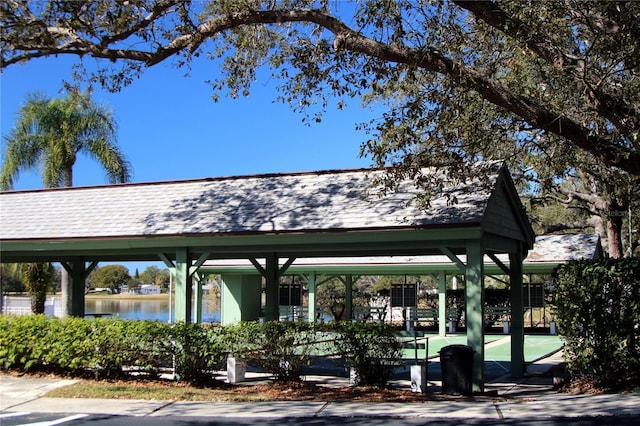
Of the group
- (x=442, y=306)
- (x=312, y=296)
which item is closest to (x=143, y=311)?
(x=312, y=296)

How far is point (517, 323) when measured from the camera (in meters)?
14.5

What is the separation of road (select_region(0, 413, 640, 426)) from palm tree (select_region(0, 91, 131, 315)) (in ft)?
56.3

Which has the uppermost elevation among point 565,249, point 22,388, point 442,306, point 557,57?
point 557,57

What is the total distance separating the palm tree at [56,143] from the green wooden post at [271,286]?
12.8m

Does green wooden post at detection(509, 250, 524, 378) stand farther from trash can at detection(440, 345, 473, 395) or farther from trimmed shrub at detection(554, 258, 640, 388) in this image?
trash can at detection(440, 345, 473, 395)

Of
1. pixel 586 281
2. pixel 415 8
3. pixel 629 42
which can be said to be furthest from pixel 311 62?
pixel 586 281

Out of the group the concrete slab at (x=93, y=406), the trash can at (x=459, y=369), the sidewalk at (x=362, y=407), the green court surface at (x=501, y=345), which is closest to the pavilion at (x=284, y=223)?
the trash can at (x=459, y=369)

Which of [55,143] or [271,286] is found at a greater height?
[55,143]

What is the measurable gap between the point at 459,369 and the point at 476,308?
113 cm

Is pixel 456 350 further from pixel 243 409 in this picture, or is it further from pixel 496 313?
pixel 496 313

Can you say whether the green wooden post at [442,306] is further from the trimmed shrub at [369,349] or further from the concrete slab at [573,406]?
the concrete slab at [573,406]

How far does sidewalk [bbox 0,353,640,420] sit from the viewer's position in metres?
9.69

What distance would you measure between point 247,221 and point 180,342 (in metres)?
2.78

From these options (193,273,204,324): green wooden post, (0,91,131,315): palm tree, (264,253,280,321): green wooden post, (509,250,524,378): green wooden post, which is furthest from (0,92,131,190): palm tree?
(509,250,524,378): green wooden post
